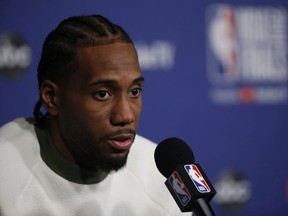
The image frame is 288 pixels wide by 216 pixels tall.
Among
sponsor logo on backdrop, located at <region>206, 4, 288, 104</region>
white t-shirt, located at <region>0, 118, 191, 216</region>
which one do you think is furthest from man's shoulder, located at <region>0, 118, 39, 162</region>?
sponsor logo on backdrop, located at <region>206, 4, 288, 104</region>

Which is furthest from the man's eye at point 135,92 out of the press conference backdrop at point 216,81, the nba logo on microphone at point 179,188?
the press conference backdrop at point 216,81

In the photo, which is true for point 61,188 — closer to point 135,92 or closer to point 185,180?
point 135,92

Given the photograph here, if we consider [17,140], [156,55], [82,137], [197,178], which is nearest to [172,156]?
[197,178]

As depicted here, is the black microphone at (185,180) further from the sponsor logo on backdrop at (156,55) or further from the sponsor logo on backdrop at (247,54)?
the sponsor logo on backdrop at (247,54)

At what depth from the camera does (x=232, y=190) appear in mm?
1975

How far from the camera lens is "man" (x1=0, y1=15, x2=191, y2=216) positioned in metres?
1.04

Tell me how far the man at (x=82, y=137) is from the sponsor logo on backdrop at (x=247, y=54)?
0.79m

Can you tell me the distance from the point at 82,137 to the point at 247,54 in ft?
3.26

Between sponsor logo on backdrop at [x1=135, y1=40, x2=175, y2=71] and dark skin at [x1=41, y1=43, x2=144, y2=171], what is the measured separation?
650 millimetres

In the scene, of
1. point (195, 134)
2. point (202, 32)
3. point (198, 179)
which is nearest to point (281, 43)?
point (202, 32)

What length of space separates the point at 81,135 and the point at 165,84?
76 cm

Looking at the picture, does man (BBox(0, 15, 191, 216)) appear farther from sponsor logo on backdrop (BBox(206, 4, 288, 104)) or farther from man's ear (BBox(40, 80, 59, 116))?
sponsor logo on backdrop (BBox(206, 4, 288, 104))

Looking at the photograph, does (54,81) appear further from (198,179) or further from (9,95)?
(9,95)

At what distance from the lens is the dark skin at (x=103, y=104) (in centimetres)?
103
